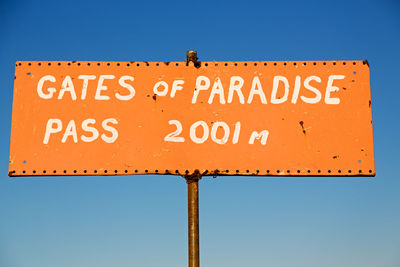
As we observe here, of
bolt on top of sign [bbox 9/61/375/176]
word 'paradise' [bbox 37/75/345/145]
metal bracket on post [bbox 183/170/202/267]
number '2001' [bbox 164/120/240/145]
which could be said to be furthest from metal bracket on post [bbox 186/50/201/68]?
metal bracket on post [bbox 183/170/202/267]

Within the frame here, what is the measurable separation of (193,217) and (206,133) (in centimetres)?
90

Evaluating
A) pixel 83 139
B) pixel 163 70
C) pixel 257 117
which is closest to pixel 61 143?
pixel 83 139

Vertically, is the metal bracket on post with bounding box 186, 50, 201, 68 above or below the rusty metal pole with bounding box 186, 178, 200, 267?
above

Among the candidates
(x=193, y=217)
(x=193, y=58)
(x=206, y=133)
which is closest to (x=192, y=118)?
(x=206, y=133)

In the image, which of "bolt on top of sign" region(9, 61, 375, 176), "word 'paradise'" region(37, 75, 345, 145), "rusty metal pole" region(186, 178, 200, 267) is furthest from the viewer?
"word 'paradise'" region(37, 75, 345, 145)

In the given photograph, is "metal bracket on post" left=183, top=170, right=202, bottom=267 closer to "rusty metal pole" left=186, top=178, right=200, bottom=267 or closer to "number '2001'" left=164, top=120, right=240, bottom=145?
"rusty metal pole" left=186, top=178, right=200, bottom=267

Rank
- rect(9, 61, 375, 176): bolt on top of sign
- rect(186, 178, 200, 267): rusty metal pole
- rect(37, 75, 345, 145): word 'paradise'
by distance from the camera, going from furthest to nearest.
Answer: rect(37, 75, 345, 145): word 'paradise', rect(9, 61, 375, 176): bolt on top of sign, rect(186, 178, 200, 267): rusty metal pole

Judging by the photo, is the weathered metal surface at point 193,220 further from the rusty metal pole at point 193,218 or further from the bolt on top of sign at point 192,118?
the bolt on top of sign at point 192,118

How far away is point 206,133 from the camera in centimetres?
454

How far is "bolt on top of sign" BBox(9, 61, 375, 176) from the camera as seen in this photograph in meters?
4.46

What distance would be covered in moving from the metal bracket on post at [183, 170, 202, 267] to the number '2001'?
38 centimetres

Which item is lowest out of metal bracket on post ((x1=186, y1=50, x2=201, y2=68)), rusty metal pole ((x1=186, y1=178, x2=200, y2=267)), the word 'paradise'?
rusty metal pole ((x1=186, y1=178, x2=200, y2=267))

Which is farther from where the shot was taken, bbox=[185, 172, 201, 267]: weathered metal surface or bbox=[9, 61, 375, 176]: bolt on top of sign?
bbox=[9, 61, 375, 176]: bolt on top of sign

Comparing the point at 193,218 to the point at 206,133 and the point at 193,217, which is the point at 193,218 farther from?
the point at 206,133
